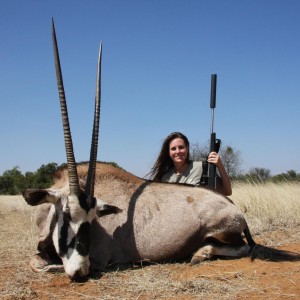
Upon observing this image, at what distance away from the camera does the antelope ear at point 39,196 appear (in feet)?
13.0

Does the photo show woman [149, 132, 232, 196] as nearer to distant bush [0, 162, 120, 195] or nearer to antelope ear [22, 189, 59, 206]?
antelope ear [22, 189, 59, 206]

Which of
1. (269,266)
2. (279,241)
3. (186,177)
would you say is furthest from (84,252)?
(279,241)

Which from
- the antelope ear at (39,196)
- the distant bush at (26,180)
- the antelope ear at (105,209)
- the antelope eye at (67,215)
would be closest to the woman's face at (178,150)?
the antelope ear at (105,209)

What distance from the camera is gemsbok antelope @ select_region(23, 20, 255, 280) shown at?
404 cm

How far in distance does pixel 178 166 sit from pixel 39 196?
2.38 m

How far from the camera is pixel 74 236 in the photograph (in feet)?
12.2

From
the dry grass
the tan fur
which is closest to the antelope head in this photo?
the tan fur

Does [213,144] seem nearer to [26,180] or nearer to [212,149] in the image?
[212,149]

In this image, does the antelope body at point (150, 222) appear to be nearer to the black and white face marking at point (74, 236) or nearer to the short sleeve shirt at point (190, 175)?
the black and white face marking at point (74, 236)

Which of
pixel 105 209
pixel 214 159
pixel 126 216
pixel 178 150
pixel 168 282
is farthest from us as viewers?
pixel 178 150

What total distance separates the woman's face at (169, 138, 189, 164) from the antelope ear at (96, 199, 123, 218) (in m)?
1.76

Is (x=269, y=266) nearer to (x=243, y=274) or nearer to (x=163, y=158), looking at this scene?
(x=243, y=274)

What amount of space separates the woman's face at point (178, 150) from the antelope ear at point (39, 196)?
2.16 meters

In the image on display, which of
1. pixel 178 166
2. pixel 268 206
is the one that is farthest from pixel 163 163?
pixel 268 206
